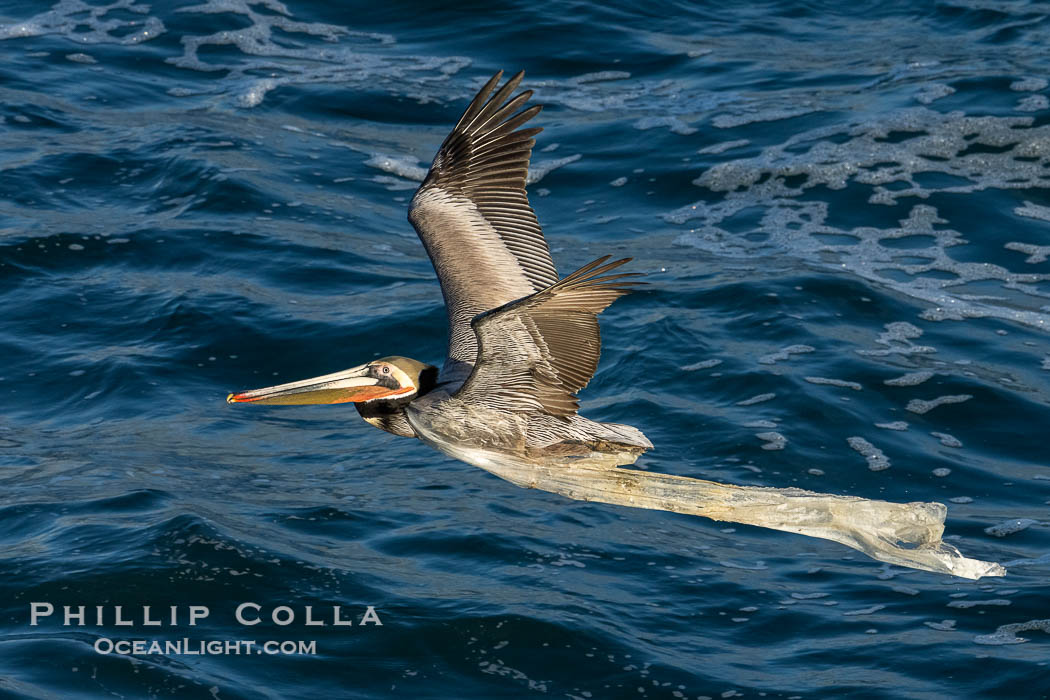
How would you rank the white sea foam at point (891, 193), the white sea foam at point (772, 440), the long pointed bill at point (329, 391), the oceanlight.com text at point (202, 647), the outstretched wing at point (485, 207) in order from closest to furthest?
the long pointed bill at point (329, 391) < the oceanlight.com text at point (202, 647) < the outstretched wing at point (485, 207) < the white sea foam at point (772, 440) < the white sea foam at point (891, 193)

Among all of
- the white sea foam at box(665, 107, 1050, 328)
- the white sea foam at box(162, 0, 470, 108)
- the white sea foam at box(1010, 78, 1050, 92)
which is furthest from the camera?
the white sea foam at box(162, 0, 470, 108)

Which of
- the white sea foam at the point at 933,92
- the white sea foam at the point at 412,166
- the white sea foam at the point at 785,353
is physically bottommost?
the white sea foam at the point at 785,353

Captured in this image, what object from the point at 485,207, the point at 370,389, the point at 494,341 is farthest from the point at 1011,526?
the point at 370,389

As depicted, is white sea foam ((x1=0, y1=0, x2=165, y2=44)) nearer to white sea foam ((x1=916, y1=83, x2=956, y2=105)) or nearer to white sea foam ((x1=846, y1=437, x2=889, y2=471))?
white sea foam ((x1=916, y1=83, x2=956, y2=105))

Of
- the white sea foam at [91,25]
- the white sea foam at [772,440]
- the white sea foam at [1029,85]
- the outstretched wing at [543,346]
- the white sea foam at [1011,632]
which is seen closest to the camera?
the outstretched wing at [543,346]

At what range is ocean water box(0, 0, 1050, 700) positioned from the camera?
733cm

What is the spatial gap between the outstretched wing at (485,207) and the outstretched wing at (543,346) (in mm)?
1161

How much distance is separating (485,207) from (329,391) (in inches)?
64.1

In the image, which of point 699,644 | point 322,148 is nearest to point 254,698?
point 699,644

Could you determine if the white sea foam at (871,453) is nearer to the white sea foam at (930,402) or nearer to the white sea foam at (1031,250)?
the white sea foam at (930,402)

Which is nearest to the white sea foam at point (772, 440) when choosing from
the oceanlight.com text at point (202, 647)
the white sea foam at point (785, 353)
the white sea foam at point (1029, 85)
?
the white sea foam at point (785, 353)

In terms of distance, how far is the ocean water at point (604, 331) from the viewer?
733 centimetres

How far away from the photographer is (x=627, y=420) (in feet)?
30.6

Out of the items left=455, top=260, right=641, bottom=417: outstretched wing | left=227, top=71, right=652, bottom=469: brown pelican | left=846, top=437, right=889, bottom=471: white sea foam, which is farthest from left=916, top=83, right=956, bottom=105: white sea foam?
left=455, top=260, right=641, bottom=417: outstretched wing
